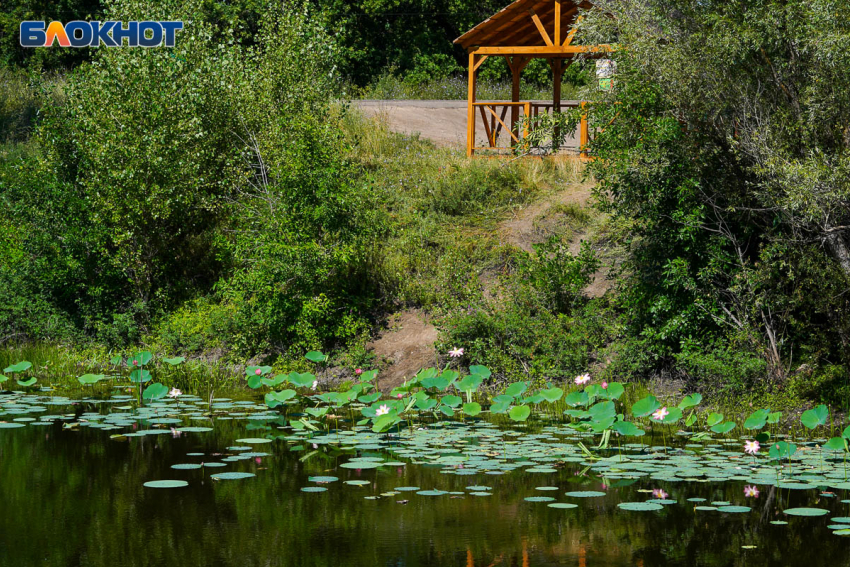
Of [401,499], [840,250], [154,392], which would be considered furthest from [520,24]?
[401,499]

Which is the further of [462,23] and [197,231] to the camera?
[462,23]

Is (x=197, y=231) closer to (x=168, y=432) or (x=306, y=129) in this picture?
(x=306, y=129)

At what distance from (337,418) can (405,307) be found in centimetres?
520

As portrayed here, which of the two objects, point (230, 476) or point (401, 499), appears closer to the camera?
point (401, 499)

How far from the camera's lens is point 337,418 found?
1059cm

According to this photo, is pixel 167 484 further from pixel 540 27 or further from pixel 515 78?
pixel 515 78

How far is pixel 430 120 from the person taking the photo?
2575cm

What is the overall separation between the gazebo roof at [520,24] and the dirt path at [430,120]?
6.79 feet

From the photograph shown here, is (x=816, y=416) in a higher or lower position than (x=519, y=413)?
higher

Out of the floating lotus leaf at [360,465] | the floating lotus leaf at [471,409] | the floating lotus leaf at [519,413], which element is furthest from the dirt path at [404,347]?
the floating lotus leaf at [360,465]

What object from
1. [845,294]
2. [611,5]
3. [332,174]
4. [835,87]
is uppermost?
[611,5]

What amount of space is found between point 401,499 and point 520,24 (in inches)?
587

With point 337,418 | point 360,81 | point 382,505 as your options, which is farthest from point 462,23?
point 382,505

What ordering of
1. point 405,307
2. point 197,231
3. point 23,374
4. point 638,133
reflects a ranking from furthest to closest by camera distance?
point 197,231, point 405,307, point 23,374, point 638,133
